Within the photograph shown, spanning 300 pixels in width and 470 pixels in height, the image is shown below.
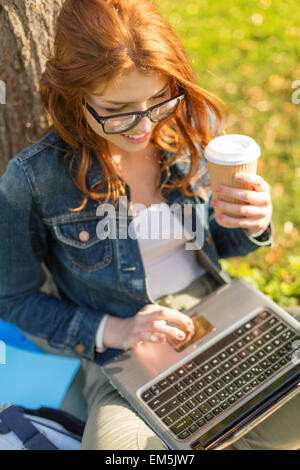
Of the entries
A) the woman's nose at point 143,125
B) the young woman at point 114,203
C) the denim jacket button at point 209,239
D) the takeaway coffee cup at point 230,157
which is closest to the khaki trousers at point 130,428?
the young woman at point 114,203

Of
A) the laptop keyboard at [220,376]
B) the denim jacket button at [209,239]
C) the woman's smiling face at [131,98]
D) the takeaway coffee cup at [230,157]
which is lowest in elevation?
the laptop keyboard at [220,376]

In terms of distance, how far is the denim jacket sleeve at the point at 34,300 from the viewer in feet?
6.47

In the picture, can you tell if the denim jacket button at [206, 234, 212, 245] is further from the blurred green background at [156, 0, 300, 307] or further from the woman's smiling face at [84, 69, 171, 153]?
the blurred green background at [156, 0, 300, 307]

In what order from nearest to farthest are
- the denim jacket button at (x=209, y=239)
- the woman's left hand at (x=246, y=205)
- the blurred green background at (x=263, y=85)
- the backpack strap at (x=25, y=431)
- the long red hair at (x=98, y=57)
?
the long red hair at (x=98, y=57)
the woman's left hand at (x=246, y=205)
the backpack strap at (x=25, y=431)
the denim jacket button at (x=209, y=239)
the blurred green background at (x=263, y=85)

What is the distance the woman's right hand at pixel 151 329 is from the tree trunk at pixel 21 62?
0.99m

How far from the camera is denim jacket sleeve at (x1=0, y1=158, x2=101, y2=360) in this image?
197 centimetres

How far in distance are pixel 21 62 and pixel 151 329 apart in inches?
49.2

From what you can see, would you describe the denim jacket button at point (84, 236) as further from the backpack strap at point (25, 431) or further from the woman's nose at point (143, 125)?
the backpack strap at point (25, 431)

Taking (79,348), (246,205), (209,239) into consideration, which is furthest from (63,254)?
(246,205)

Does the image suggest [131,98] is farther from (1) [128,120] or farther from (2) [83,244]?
(2) [83,244]

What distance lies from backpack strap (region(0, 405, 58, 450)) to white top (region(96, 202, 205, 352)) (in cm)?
42
